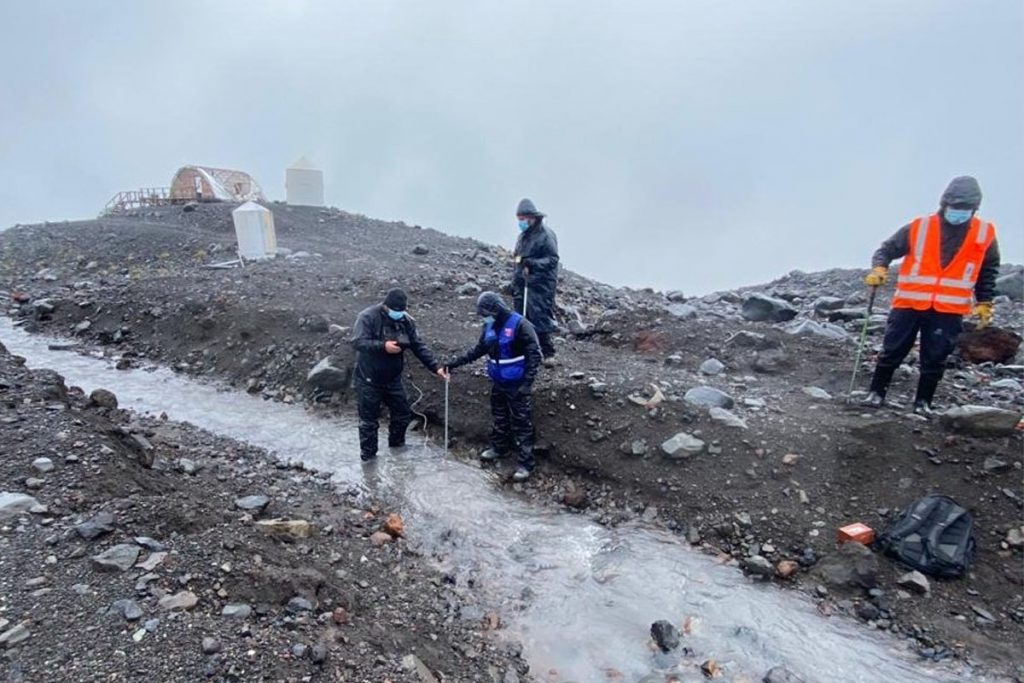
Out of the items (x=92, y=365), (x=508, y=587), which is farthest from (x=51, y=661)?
(x=92, y=365)

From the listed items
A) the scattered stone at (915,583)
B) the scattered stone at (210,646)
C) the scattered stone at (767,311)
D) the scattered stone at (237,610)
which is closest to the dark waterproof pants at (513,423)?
the scattered stone at (915,583)

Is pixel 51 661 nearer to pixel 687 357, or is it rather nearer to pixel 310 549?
pixel 310 549

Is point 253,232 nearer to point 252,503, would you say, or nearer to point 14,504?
point 252,503

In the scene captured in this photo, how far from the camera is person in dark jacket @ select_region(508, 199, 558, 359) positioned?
8469 millimetres

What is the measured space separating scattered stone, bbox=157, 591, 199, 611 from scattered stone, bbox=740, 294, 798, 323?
35.9 feet

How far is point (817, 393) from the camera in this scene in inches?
292

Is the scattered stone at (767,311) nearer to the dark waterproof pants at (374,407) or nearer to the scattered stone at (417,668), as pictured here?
the dark waterproof pants at (374,407)

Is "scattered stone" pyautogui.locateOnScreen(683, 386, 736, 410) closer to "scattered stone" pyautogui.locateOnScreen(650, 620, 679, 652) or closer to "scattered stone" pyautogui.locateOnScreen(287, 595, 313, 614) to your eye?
"scattered stone" pyautogui.locateOnScreen(650, 620, 679, 652)

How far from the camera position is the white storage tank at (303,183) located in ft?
78.6

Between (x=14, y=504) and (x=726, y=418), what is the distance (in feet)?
Answer: 21.0

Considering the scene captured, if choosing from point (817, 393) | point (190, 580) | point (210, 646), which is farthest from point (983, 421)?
point (190, 580)

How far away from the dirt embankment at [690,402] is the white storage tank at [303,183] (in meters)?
9.32

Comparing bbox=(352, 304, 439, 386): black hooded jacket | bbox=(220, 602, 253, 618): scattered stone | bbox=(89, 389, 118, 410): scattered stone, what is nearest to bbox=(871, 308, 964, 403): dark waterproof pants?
bbox=(352, 304, 439, 386): black hooded jacket

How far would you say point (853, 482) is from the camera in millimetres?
5715
